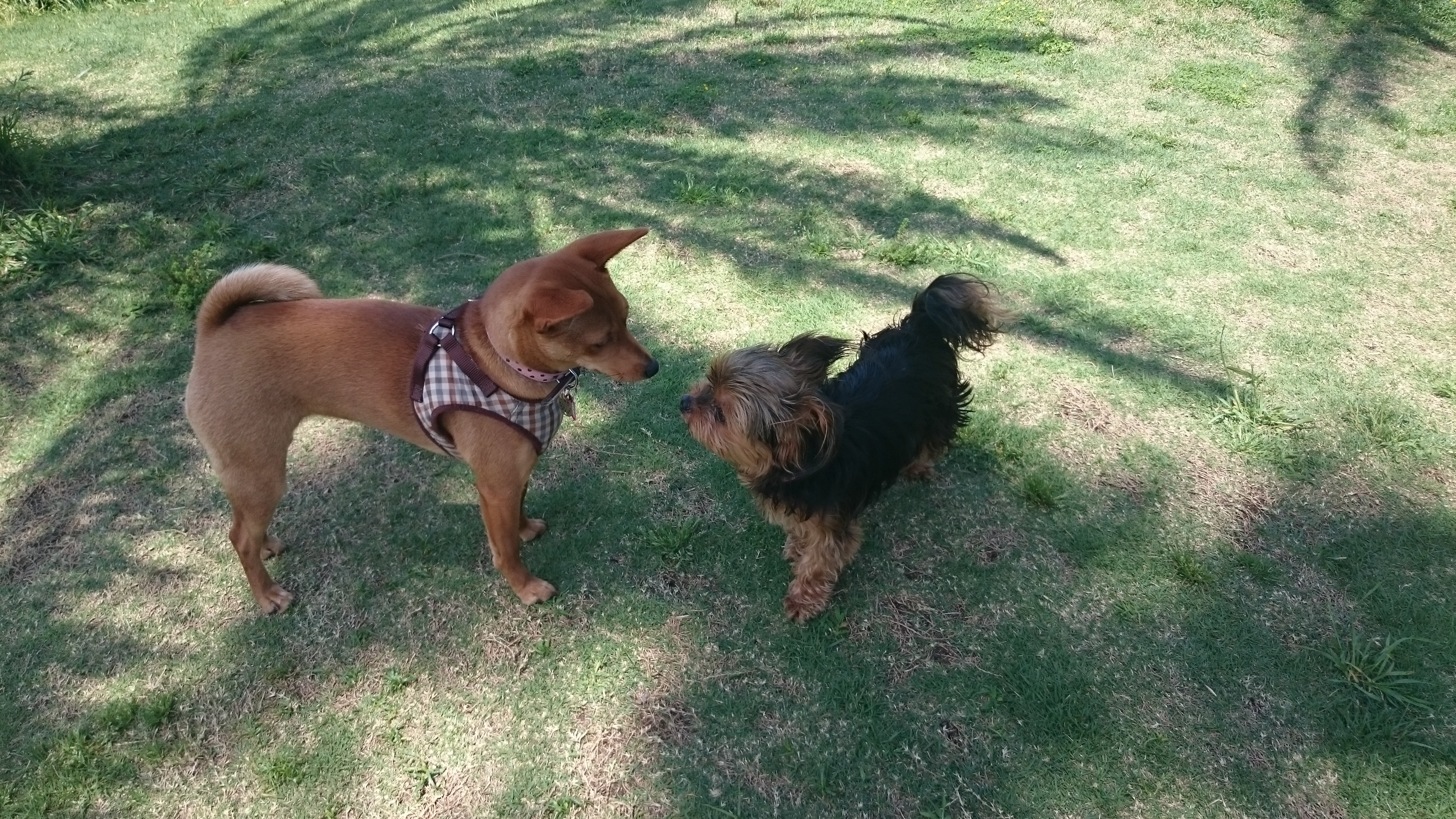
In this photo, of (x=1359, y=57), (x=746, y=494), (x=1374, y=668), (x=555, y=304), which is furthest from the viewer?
(x=1359, y=57)

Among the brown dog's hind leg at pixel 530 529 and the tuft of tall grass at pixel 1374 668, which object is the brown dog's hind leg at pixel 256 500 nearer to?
the brown dog's hind leg at pixel 530 529

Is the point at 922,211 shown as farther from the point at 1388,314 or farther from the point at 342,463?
the point at 342,463

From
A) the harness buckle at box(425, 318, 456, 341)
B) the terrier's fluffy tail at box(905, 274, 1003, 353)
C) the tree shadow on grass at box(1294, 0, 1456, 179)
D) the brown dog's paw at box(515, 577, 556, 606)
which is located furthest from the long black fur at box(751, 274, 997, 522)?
the tree shadow on grass at box(1294, 0, 1456, 179)

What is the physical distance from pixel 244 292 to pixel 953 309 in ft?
9.97

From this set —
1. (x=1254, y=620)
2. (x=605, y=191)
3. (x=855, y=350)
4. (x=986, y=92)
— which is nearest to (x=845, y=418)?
(x=855, y=350)

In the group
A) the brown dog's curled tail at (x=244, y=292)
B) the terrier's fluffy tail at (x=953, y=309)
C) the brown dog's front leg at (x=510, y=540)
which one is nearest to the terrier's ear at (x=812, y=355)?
the terrier's fluffy tail at (x=953, y=309)

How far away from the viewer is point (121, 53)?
27.3ft

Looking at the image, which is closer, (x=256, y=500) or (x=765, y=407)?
(x=765, y=407)

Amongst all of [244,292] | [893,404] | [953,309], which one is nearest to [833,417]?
[893,404]

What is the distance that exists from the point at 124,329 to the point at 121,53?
6027 millimetres

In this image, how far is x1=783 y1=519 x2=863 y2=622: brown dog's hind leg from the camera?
3.10 metres

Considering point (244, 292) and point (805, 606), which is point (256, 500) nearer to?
point (244, 292)

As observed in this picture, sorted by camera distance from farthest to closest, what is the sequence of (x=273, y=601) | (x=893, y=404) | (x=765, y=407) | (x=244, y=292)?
(x=273, y=601) → (x=893, y=404) → (x=244, y=292) → (x=765, y=407)

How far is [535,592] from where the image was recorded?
128 inches
